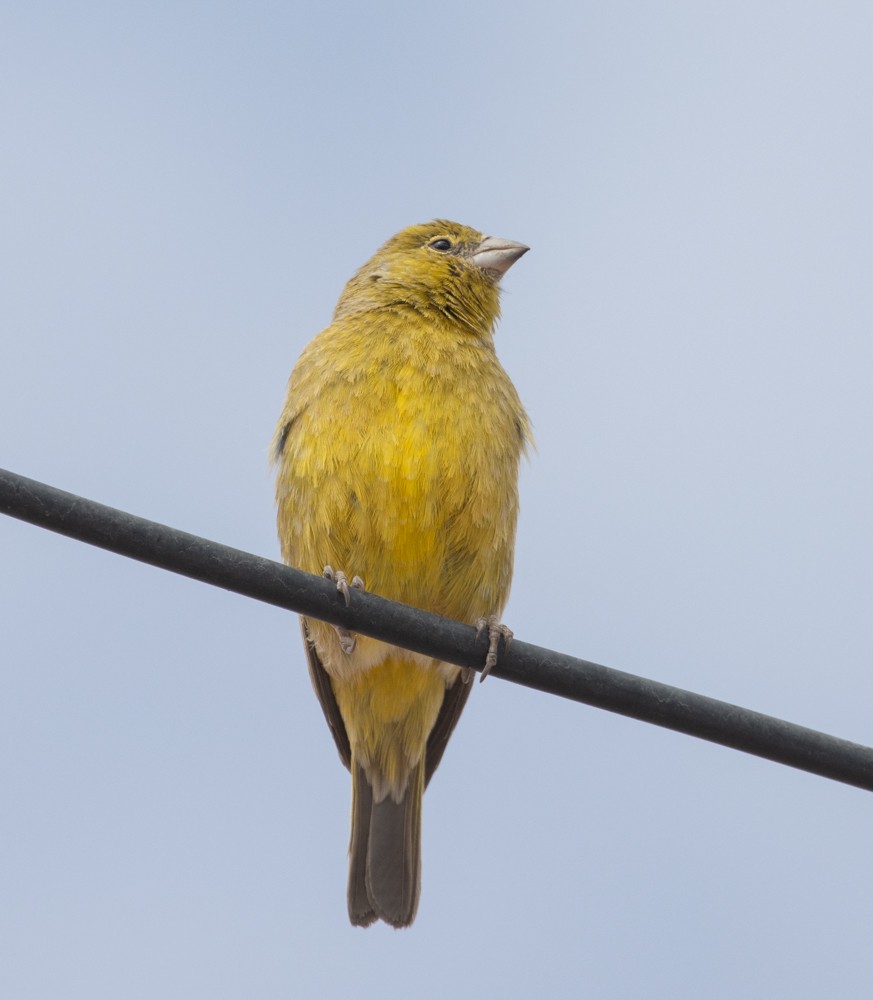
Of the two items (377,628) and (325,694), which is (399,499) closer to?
(325,694)

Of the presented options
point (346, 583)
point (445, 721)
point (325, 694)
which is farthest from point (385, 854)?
point (346, 583)

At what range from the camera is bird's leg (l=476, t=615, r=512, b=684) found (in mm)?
3656

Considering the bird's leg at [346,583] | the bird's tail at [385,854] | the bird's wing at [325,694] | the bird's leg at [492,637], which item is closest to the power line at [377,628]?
the bird's leg at [492,637]

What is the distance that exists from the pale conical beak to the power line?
131 inches

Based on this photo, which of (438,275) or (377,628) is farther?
(438,275)

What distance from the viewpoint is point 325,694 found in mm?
6020

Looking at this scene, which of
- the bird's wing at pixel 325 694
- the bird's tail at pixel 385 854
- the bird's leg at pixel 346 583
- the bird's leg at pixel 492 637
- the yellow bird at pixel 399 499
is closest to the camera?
the bird's leg at pixel 492 637

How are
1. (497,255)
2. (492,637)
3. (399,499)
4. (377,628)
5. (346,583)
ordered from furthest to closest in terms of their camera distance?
(497,255), (399,499), (346,583), (492,637), (377,628)

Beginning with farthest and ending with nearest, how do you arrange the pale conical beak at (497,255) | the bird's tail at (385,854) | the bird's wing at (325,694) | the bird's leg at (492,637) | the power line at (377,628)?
1. the pale conical beak at (497,255)
2. the bird's tail at (385,854)
3. the bird's wing at (325,694)
4. the bird's leg at (492,637)
5. the power line at (377,628)

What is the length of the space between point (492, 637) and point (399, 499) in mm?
1078

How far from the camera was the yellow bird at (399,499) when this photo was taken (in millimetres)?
5195

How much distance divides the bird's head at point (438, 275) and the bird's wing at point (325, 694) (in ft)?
4.77

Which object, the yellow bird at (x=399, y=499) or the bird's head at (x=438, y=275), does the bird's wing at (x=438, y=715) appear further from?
the bird's head at (x=438, y=275)

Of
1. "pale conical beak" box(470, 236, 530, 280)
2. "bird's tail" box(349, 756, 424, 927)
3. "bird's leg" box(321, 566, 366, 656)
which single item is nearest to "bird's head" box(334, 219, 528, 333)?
"pale conical beak" box(470, 236, 530, 280)
